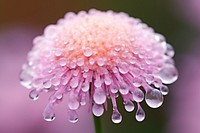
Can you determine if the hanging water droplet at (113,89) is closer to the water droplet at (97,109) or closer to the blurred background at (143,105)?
the water droplet at (97,109)

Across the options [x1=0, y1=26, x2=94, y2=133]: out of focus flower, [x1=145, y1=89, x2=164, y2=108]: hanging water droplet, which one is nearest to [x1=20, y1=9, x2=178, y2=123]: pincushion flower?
[x1=145, y1=89, x2=164, y2=108]: hanging water droplet

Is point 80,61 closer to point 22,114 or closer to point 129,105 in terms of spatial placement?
point 129,105

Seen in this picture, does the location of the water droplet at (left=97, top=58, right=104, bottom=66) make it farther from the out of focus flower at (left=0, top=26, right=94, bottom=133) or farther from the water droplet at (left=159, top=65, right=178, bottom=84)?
the out of focus flower at (left=0, top=26, right=94, bottom=133)

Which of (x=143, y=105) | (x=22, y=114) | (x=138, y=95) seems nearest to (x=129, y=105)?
(x=138, y=95)

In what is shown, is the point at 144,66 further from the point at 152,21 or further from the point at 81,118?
the point at 152,21

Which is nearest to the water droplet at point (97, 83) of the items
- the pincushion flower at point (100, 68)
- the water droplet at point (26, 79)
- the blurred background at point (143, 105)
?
the pincushion flower at point (100, 68)

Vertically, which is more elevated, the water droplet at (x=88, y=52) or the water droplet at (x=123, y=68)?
the water droplet at (x=88, y=52)
